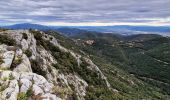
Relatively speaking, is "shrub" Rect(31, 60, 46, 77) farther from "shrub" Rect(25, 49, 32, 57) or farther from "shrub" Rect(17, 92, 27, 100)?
"shrub" Rect(17, 92, 27, 100)

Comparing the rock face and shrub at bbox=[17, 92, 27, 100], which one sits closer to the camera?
shrub at bbox=[17, 92, 27, 100]

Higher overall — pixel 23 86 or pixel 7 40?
pixel 7 40

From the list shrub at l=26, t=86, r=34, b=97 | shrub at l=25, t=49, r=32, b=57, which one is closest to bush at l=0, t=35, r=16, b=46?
shrub at l=25, t=49, r=32, b=57

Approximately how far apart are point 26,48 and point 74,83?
45.2 ft

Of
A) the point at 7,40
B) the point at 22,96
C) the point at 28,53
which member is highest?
the point at 7,40

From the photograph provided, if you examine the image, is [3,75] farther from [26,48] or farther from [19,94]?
[26,48]

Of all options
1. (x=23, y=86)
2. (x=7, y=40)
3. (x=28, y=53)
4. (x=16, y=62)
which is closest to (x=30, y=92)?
(x=23, y=86)

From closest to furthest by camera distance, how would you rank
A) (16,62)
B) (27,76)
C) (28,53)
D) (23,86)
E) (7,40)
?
(23,86) < (27,76) < (16,62) < (28,53) < (7,40)

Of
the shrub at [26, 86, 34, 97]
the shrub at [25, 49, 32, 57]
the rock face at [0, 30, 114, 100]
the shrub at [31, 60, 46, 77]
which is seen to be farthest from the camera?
the shrub at [25, 49, 32, 57]

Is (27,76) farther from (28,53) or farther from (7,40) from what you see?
(7,40)

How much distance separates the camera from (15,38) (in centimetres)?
4850

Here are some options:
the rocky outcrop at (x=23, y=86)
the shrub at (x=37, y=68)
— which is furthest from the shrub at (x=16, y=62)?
the shrub at (x=37, y=68)

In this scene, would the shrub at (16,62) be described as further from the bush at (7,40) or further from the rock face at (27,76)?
the bush at (7,40)

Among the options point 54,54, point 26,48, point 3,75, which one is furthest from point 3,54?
point 54,54
